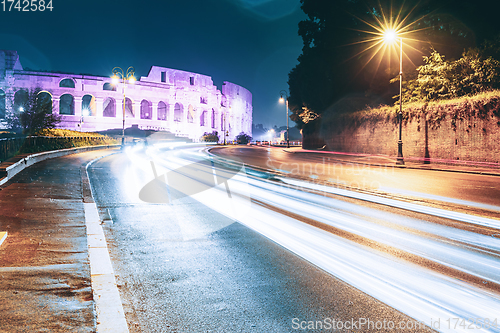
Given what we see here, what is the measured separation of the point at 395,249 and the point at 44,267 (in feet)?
15.6

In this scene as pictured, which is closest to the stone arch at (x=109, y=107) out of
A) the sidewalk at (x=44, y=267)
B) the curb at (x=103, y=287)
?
the sidewalk at (x=44, y=267)

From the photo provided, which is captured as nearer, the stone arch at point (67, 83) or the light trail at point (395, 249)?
the light trail at point (395, 249)

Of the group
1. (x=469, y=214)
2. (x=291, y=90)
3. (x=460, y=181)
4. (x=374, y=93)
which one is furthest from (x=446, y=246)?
(x=291, y=90)

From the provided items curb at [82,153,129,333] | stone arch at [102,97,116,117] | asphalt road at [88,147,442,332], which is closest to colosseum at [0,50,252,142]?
stone arch at [102,97,116,117]

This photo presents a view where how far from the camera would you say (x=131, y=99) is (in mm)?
72375

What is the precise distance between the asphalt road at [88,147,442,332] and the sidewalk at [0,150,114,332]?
1.37 feet

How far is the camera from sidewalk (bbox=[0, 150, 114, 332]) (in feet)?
8.88

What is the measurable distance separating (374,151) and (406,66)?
797 cm

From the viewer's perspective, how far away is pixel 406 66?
28562 millimetres

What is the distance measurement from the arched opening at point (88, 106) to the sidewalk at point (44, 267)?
7031 cm

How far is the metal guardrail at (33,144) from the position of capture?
46.7ft

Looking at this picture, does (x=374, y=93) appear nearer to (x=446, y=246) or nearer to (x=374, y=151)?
(x=374, y=151)

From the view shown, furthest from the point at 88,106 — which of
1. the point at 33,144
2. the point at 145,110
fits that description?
the point at 33,144

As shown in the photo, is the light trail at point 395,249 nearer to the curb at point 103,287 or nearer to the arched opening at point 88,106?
the curb at point 103,287
